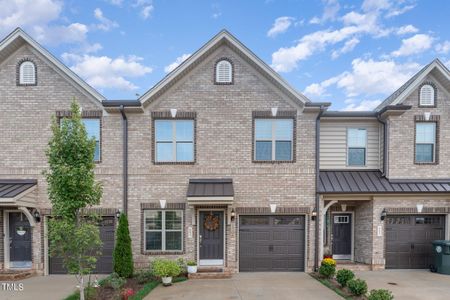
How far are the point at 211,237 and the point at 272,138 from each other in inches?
180

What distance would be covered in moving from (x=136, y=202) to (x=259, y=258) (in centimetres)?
527

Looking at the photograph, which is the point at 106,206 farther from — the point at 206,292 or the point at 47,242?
the point at 206,292

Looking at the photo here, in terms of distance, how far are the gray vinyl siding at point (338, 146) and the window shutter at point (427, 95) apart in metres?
1.94

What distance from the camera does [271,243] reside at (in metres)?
10.8

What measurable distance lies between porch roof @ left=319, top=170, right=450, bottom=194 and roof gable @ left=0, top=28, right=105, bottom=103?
31.3 ft

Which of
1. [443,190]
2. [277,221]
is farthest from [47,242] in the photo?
[443,190]

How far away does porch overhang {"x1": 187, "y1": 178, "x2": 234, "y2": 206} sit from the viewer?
9.66 m

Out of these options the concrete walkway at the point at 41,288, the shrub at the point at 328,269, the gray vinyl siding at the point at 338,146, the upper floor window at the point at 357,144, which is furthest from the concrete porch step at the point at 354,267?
the concrete walkway at the point at 41,288

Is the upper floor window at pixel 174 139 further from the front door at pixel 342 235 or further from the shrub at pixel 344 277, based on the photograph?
the front door at pixel 342 235

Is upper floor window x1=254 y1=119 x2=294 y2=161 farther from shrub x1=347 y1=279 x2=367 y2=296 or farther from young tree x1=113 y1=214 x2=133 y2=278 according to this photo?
young tree x1=113 y1=214 x2=133 y2=278

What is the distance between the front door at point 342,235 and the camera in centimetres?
1187

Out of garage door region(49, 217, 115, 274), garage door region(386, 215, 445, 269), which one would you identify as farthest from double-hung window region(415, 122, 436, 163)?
garage door region(49, 217, 115, 274)

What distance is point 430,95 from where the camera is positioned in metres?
11.2

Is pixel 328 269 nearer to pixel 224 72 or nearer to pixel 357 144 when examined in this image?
pixel 357 144
